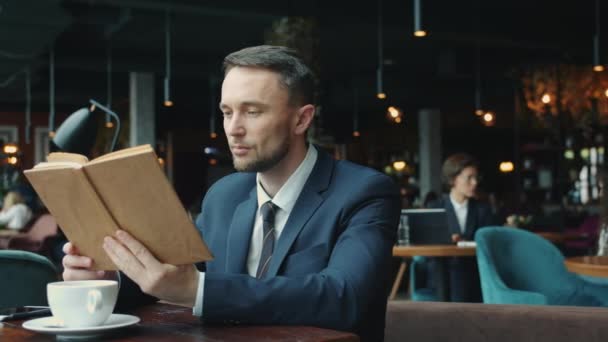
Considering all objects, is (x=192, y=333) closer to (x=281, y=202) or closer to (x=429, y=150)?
(x=281, y=202)

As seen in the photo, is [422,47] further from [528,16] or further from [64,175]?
[64,175]

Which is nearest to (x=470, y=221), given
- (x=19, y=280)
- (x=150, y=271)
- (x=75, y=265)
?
(x=19, y=280)

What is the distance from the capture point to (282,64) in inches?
66.5

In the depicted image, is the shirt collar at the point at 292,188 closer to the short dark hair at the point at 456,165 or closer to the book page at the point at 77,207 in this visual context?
the book page at the point at 77,207

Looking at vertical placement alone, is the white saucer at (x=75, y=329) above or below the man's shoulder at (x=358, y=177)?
below

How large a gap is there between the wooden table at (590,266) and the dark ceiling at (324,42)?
493 cm

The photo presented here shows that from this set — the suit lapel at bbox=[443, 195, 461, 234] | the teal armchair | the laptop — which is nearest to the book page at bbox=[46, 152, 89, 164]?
the teal armchair

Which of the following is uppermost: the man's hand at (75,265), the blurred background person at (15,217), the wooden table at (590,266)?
the man's hand at (75,265)

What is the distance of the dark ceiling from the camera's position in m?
9.70

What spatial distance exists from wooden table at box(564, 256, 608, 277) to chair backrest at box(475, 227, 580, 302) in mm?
215

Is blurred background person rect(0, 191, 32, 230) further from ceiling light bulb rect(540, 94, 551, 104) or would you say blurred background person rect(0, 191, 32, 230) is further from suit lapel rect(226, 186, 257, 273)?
suit lapel rect(226, 186, 257, 273)

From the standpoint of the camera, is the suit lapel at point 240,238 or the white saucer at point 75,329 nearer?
the white saucer at point 75,329

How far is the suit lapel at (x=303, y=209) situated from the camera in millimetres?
1648

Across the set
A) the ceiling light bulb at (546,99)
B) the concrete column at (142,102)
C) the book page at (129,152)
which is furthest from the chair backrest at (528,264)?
the concrete column at (142,102)
